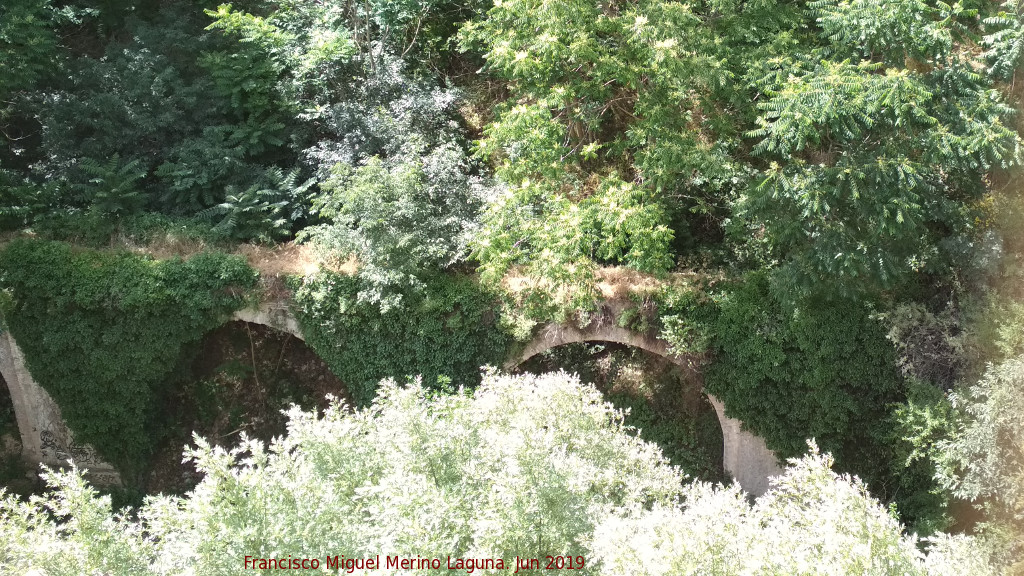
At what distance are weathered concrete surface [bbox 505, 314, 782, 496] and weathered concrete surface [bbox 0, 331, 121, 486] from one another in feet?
29.9

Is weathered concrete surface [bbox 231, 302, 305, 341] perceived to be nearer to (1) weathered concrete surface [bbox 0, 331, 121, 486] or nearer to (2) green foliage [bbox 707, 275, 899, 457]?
(1) weathered concrete surface [bbox 0, 331, 121, 486]

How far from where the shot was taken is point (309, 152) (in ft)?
48.9

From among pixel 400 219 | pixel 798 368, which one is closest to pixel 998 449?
pixel 798 368

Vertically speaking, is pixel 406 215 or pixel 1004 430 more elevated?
pixel 406 215

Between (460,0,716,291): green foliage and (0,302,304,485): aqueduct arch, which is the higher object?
(460,0,716,291): green foliage

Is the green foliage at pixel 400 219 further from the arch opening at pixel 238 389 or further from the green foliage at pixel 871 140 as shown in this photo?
the green foliage at pixel 871 140

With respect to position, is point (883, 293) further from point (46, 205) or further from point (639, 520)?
point (46, 205)

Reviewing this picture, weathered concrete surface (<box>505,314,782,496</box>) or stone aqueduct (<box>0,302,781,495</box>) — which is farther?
stone aqueduct (<box>0,302,781,495</box>)

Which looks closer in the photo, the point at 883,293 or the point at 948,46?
the point at 948,46

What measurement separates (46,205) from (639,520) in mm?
12946

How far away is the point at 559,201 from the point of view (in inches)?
446

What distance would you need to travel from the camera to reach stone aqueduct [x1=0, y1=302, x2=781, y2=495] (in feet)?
43.1

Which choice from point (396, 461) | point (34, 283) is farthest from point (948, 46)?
point (34, 283)

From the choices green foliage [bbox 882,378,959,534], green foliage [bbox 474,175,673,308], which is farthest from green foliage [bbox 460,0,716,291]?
green foliage [bbox 882,378,959,534]
